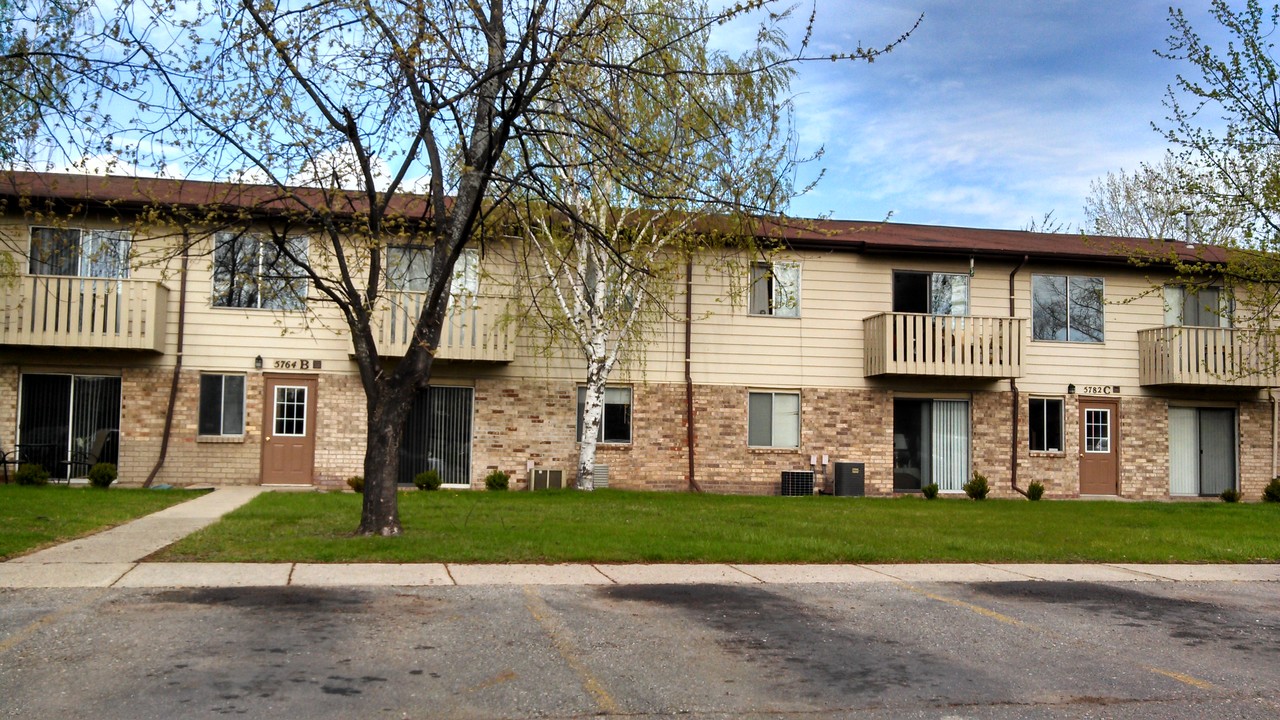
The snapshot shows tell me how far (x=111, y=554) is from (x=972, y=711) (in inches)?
329

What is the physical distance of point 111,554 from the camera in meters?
10.7

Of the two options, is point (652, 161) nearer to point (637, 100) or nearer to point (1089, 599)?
point (637, 100)

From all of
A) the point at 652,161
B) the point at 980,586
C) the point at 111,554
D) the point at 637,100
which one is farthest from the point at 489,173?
the point at 980,586

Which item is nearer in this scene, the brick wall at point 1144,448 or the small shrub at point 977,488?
the small shrub at point 977,488

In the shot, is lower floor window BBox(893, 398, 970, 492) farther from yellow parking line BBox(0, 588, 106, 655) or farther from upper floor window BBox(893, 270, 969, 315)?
yellow parking line BBox(0, 588, 106, 655)

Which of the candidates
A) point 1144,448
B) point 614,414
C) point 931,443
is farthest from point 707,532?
point 1144,448

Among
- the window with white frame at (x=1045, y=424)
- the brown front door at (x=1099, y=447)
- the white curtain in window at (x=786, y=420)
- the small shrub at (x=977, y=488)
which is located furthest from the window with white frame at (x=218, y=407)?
the brown front door at (x=1099, y=447)

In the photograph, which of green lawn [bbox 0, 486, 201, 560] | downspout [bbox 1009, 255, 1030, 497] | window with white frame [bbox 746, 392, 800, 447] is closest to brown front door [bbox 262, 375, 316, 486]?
green lawn [bbox 0, 486, 201, 560]

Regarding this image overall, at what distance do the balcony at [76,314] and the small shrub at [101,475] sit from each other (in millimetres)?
2213

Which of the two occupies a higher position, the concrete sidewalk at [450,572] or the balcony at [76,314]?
the balcony at [76,314]

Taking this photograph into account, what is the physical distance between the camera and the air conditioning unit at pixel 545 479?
22.4m

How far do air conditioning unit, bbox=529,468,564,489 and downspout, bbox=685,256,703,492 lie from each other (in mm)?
2808

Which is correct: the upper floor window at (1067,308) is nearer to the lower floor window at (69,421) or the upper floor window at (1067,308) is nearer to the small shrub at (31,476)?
the lower floor window at (69,421)

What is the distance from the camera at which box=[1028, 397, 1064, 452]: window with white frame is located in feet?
82.1
